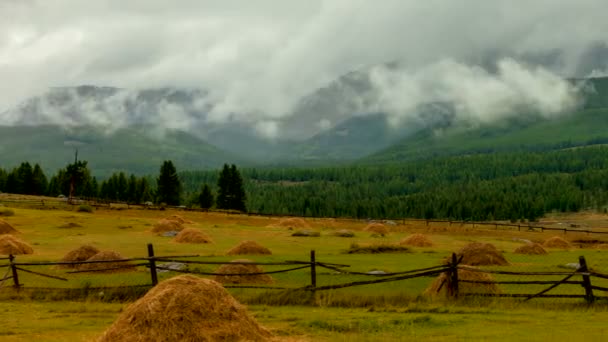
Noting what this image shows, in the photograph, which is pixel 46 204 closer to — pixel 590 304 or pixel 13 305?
pixel 13 305

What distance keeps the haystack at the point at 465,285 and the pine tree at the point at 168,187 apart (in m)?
119

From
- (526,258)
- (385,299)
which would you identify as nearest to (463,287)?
(385,299)

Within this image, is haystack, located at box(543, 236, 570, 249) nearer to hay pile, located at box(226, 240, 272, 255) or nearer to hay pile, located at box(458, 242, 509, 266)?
hay pile, located at box(458, 242, 509, 266)

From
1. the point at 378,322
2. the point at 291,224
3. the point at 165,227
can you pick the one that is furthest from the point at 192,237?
the point at 378,322

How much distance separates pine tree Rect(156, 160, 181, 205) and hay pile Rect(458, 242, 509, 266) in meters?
108

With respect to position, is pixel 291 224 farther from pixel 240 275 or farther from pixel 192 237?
pixel 240 275

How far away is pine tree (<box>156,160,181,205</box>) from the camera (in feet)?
464

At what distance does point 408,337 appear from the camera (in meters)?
18.1

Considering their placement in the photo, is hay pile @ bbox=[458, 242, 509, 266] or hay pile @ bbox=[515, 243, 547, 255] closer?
hay pile @ bbox=[458, 242, 509, 266]

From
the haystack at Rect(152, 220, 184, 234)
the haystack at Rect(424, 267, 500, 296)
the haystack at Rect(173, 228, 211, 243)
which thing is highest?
the haystack at Rect(152, 220, 184, 234)

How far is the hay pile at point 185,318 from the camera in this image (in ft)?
51.3

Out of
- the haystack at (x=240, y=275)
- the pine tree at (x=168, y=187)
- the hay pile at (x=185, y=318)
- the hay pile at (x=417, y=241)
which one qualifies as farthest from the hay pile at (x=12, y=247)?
the pine tree at (x=168, y=187)

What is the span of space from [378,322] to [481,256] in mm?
21859

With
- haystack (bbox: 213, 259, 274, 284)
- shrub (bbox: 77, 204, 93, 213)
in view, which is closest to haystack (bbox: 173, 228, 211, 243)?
haystack (bbox: 213, 259, 274, 284)
